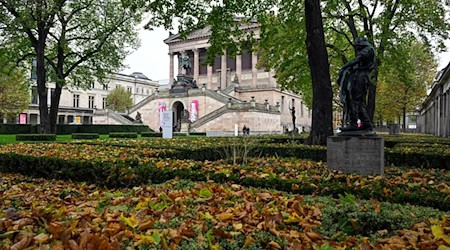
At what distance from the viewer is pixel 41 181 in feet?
27.3

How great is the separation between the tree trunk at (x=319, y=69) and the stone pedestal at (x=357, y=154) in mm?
4680

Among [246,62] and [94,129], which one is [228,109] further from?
[246,62]

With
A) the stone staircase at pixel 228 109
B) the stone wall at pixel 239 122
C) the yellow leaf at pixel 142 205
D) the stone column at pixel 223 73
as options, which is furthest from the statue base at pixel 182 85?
the yellow leaf at pixel 142 205

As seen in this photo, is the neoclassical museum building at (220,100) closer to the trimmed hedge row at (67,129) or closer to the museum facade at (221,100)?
the museum facade at (221,100)

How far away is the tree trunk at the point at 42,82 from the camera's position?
23.3 m

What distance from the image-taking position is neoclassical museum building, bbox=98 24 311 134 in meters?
45.8

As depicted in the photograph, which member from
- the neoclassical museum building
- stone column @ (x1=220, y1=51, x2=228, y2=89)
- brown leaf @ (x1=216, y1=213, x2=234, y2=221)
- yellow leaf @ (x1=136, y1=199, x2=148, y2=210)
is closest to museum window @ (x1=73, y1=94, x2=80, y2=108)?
the neoclassical museum building

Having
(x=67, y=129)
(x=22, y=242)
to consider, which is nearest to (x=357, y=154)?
(x=22, y=242)

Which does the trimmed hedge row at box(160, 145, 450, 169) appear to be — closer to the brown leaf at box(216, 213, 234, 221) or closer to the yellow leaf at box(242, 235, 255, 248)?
the brown leaf at box(216, 213, 234, 221)

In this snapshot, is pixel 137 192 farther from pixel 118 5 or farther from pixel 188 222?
pixel 118 5

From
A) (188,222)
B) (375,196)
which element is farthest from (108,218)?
(375,196)

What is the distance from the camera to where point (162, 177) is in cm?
657

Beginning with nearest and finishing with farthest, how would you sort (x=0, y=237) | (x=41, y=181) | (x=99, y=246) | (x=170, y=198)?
1. (x=99, y=246)
2. (x=0, y=237)
3. (x=170, y=198)
4. (x=41, y=181)

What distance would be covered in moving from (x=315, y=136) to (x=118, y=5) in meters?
20.0
